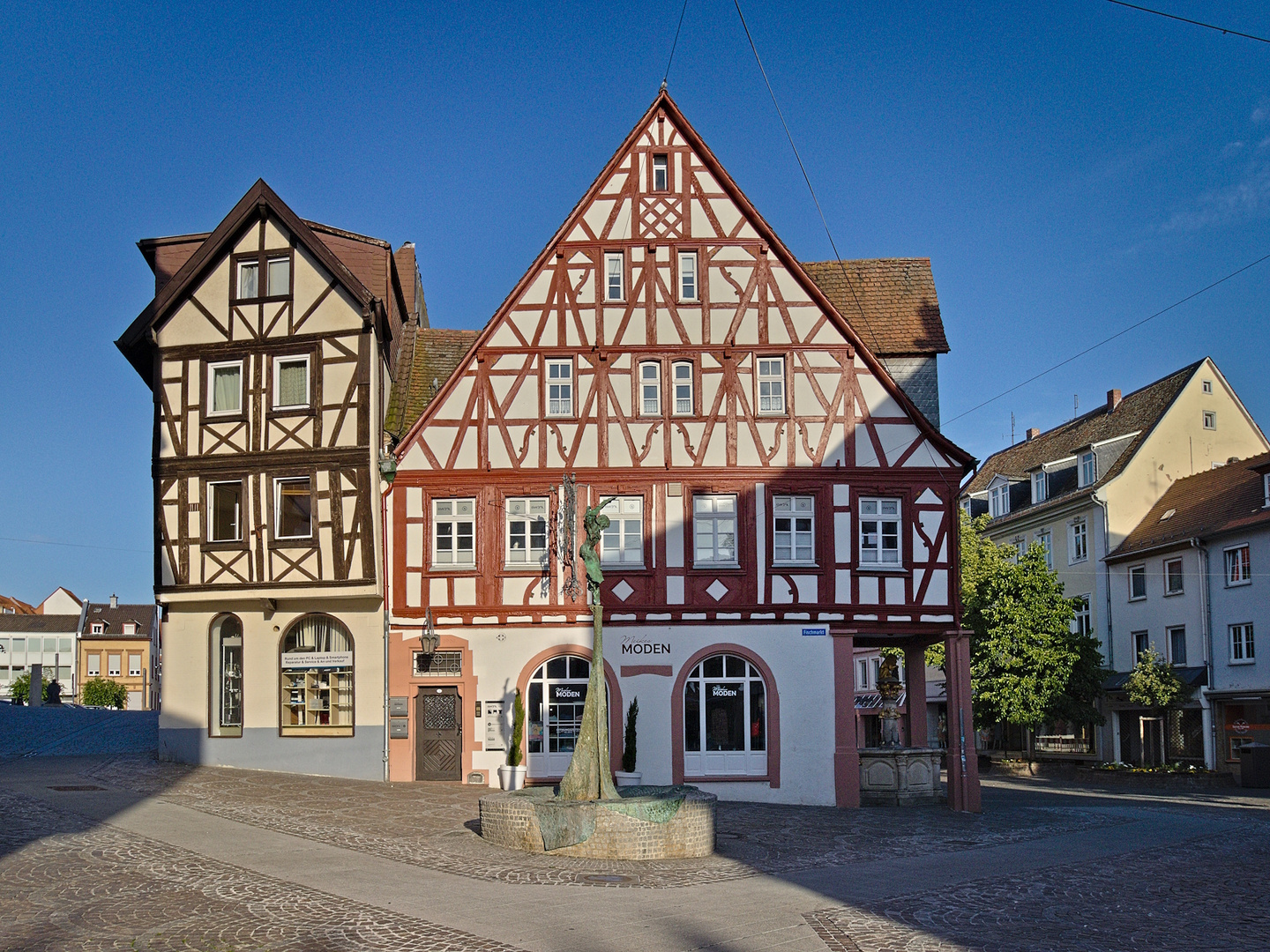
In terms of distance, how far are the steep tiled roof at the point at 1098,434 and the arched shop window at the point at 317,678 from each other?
32924 mm

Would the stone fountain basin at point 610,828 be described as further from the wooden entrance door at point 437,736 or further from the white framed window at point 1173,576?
the white framed window at point 1173,576

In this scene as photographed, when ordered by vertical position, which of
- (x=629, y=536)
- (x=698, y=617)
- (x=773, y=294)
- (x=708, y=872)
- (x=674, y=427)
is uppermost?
(x=773, y=294)

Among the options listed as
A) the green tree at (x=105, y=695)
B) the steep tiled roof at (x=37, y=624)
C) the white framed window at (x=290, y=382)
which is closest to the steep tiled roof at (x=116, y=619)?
the steep tiled roof at (x=37, y=624)

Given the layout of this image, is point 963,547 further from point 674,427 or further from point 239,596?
point 239,596

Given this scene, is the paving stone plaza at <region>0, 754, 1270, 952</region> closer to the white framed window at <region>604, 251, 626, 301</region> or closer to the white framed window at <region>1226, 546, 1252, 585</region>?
the white framed window at <region>604, 251, 626, 301</region>

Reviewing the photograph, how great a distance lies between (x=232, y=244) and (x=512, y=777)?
40.4 feet

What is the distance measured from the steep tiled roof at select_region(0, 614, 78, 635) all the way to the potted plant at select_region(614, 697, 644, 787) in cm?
9740

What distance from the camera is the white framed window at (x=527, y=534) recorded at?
2642 centimetres

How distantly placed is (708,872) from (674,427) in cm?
1281

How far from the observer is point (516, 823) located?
16.6 meters

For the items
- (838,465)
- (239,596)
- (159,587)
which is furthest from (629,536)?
(159,587)

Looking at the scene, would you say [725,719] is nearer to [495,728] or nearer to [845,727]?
[845,727]

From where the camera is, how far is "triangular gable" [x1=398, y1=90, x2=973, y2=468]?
87.7 feet

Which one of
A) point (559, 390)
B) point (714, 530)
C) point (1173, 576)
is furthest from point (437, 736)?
point (1173, 576)
